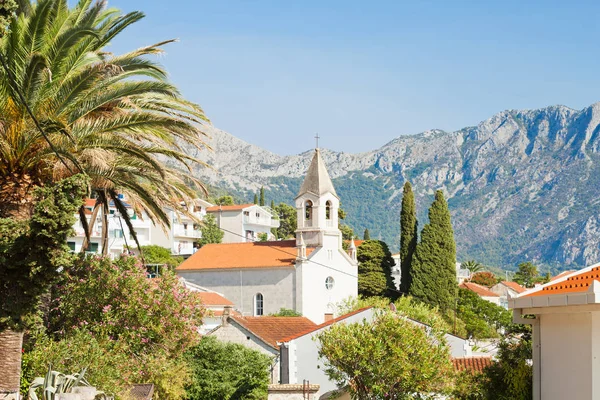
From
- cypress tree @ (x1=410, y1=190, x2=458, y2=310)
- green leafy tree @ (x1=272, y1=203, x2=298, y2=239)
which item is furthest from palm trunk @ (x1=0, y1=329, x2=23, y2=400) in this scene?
green leafy tree @ (x1=272, y1=203, x2=298, y2=239)

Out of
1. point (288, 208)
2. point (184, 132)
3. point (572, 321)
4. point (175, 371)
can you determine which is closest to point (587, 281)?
point (572, 321)

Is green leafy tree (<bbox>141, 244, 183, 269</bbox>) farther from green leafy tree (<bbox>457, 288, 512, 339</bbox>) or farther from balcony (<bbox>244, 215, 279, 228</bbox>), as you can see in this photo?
balcony (<bbox>244, 215, 279, 228</bbox>)

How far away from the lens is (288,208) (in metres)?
168

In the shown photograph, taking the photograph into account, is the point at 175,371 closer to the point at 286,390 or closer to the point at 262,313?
the point at 286,390

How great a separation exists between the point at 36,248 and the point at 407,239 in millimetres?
78895

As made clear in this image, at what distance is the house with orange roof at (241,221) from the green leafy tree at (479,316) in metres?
47.7

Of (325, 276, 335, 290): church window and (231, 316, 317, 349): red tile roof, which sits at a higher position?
(325, 276, 335, 290): church window

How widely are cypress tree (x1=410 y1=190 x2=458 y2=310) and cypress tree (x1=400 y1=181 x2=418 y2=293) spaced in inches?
→ 50.1

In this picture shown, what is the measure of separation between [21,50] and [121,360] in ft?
24.7

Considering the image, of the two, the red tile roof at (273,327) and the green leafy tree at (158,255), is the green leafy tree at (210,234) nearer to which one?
the green leafy tree at (158,255)

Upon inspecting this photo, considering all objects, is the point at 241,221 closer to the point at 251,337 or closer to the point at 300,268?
the point at 300,268

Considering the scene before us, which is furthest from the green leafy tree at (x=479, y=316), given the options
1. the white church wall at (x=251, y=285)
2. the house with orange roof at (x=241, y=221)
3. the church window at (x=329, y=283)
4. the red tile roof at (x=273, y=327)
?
the house with orange roof at (x=241, y=221)

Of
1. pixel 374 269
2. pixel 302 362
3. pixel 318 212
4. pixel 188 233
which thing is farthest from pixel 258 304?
pixel 302 362

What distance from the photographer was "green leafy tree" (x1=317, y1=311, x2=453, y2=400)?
23.6m
